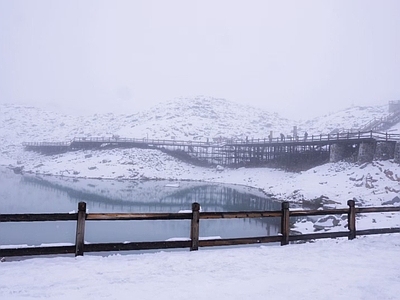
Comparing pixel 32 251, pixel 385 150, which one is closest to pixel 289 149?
pixel 385 150

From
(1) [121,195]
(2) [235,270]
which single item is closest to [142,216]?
(2) [235,270]

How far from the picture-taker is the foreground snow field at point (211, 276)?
5.59m

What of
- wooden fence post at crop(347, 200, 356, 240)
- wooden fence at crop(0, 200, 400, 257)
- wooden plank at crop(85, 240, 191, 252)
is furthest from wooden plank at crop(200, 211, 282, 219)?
wooden fence post at crop(347, 200, 356, 240)

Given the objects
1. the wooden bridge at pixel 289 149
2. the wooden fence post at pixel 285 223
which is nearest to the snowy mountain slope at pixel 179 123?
the wooden bridge at pixel 289 149

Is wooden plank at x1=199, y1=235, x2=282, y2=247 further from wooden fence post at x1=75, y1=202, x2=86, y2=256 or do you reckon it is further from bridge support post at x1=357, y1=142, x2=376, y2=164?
bridge support post at x1=357, y1=142, x2=376, y2=164

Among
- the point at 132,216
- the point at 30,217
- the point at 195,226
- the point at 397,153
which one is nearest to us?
the point at 30,217

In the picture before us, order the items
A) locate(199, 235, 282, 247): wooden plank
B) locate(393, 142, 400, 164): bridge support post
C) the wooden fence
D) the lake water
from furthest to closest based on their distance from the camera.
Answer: locate(393, 142, 400, 164): bridge support post, the lake water, locate(199, 235, 282, 247): wooden plank, the wooden fence

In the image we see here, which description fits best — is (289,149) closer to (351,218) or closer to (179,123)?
(351,218)

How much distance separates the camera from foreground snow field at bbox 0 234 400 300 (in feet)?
18.3

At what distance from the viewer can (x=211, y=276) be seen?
6527 mm

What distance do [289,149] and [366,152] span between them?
61.8 feet

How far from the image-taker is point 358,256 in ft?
27.6

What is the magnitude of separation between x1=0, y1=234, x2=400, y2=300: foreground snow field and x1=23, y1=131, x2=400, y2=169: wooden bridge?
118 ft

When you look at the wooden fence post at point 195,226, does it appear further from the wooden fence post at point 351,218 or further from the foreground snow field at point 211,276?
the wooden fence post at point 351,218
